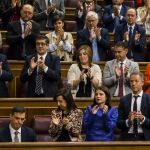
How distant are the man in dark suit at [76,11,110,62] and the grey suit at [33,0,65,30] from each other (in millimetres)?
462

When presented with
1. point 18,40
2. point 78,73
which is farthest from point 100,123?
point 18,40

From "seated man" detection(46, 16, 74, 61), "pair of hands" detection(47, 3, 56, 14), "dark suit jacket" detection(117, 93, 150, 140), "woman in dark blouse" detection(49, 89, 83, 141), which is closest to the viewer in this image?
"woman in dark blouse" detection(49, 89, 83, 141)

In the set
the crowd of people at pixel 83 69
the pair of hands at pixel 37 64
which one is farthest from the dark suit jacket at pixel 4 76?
the pair of hands at pixel 37 64

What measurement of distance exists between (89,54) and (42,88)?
391mm

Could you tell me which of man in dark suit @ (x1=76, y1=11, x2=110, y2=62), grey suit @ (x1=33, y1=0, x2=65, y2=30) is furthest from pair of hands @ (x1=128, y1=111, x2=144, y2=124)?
grey suit @ (x1=33, y1=0, x2=65, y2=30)

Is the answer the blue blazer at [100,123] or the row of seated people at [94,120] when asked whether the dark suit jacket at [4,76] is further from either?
the blue blazer at [100,123]

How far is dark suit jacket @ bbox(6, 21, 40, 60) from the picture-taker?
482cm

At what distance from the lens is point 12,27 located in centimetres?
488

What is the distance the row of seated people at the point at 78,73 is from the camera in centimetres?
425

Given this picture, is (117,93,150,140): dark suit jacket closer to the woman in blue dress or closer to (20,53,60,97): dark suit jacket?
the woman in blue dress

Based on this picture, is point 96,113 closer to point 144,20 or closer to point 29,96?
point 29,96

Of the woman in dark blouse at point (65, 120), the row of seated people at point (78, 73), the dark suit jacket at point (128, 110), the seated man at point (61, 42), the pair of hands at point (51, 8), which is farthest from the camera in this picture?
the pair of hands at point (51, 8)

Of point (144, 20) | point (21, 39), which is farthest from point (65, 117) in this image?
point (144, 20)

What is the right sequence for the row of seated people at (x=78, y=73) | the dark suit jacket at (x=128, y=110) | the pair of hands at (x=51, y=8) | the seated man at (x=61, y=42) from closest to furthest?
1. the dark suit jacket at (x=128, y=110)
2. the row of seated people at (x=78, y=73)
3. the seated man at (x=61, y=42)
4. the pair of hands at (x=51, y=8)
